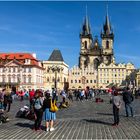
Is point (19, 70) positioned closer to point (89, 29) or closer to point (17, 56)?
point (17, 56)

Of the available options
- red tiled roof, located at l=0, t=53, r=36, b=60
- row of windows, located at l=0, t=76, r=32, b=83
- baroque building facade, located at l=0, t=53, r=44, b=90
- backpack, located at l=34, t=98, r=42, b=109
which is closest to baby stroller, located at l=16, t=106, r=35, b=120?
backpack, located at l=34, t=98, r=42, b=109

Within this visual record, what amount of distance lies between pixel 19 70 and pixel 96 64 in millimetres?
57041

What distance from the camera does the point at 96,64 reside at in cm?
14412

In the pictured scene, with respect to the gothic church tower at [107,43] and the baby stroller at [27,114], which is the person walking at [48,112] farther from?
the gothic church tower at [107,43]

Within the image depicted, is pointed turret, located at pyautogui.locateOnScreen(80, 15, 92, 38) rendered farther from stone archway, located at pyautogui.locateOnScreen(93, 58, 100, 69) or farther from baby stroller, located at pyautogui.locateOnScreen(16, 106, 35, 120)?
baby stroller, located at pyautogui.locateOnScreen(16, 106, 35, 120)

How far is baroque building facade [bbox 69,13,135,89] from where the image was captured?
140 metres

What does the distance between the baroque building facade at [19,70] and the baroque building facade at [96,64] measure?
4946cm

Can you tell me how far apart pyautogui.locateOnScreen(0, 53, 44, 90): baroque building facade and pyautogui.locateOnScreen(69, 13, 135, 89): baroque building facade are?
49456 mm

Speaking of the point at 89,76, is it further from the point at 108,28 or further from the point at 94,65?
the point at 108,28

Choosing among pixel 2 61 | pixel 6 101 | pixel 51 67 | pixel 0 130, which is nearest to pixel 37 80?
pixel 2 61

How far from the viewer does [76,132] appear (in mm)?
12586

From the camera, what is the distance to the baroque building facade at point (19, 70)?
301 ft

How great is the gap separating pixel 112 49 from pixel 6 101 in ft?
386

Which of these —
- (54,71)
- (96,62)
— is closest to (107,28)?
(96,62)
